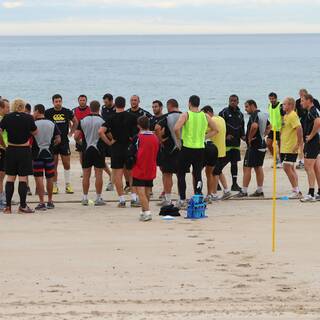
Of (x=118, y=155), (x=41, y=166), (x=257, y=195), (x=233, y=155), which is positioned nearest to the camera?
(x=41, y=166)

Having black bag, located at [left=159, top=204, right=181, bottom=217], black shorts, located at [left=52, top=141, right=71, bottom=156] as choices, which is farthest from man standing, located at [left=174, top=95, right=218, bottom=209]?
black shorts, located at [left=52, top=141, right=71, bottom=156]

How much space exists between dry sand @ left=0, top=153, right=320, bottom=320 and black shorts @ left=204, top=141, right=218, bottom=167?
0.96 meters

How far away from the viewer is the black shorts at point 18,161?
12500 millimetres

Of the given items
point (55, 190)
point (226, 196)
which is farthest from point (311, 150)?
point (55, 190)

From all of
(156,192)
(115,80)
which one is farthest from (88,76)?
(156,192)

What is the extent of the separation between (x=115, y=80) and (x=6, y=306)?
2720 inches

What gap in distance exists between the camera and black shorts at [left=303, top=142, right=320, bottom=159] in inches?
534

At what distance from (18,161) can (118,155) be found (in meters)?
1.52

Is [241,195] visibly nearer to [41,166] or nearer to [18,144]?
[41,166]

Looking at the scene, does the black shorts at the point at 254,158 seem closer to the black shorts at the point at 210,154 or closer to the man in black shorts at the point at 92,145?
the black shorts at the point at 210,154

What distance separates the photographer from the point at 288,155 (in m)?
13.9

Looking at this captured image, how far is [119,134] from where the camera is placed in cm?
1310

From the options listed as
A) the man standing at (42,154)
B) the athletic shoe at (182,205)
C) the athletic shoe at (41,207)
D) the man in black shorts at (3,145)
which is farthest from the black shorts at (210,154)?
the man in black shorts at (3,145)

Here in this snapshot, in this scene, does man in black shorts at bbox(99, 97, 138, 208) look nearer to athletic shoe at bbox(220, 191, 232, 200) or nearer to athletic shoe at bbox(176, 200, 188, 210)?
athletic shoe at bbox(176, 200, 188, 210)
